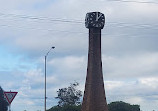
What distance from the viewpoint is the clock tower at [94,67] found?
57.8 m

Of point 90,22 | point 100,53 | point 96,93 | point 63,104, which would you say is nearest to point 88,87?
point 96,93

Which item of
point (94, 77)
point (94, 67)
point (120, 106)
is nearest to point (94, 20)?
point (94, 67)

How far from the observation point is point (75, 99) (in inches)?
4040

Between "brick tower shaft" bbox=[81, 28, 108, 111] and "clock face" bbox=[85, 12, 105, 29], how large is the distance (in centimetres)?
70

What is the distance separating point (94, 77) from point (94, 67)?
1.56m

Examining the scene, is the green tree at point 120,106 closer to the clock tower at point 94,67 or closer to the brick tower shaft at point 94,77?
the brick tower shaft at point 94,77

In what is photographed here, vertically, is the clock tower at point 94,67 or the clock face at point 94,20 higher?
the clock face at point 94,20

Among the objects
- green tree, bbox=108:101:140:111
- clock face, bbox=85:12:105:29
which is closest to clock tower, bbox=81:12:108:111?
clock face, bbox=85:12:105:29

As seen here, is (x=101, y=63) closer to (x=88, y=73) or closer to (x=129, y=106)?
(x=88, y=73)

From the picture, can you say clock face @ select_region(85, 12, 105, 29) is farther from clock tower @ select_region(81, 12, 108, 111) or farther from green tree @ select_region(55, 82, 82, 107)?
green tree @ select_region(55, 82, 82, 107)

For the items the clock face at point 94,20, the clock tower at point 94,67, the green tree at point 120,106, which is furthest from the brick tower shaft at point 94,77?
the green tree at point 120,106

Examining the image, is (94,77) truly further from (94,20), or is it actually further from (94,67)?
→ (94,20)

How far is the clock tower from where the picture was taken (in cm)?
5784

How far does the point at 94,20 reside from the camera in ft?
191
